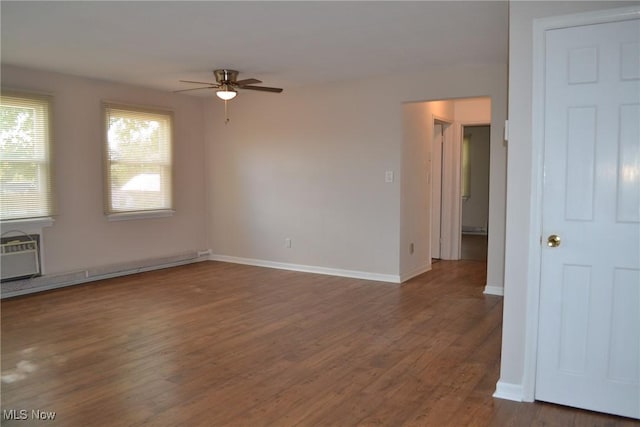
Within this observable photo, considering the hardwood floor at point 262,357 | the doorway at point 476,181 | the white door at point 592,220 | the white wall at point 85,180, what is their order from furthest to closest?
the doorway at point 476,181 < the white wall at point 85,180 < the hardwood floor at point 262,357 < the white door at point 592,220

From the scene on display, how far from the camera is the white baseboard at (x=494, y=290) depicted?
5.21 m

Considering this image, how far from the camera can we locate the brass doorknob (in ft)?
8.93

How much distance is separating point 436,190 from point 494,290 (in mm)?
2387

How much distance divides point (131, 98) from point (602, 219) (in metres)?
5.46

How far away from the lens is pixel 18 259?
513cm

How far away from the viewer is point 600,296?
2629 millimetres

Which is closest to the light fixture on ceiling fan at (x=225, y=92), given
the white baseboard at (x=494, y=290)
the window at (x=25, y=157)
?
the window at (x=25, y=157)

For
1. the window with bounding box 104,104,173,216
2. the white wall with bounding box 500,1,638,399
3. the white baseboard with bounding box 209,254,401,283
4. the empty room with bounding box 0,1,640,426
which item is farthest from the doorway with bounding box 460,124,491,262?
the white wall with bounding box 500,1,638,399

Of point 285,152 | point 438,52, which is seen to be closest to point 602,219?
point 438,52

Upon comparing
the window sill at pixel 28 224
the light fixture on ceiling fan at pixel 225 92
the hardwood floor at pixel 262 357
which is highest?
the light fixture on ceiling fan at pixel 225 92

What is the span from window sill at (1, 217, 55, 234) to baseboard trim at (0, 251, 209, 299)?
1.73 feet

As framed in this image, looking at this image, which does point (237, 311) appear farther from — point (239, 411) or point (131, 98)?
point (131, 98)

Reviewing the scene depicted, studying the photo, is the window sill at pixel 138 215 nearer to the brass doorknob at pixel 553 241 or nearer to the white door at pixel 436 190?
the white door at pixel 436 190

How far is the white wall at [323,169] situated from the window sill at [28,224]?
2.40 meters
